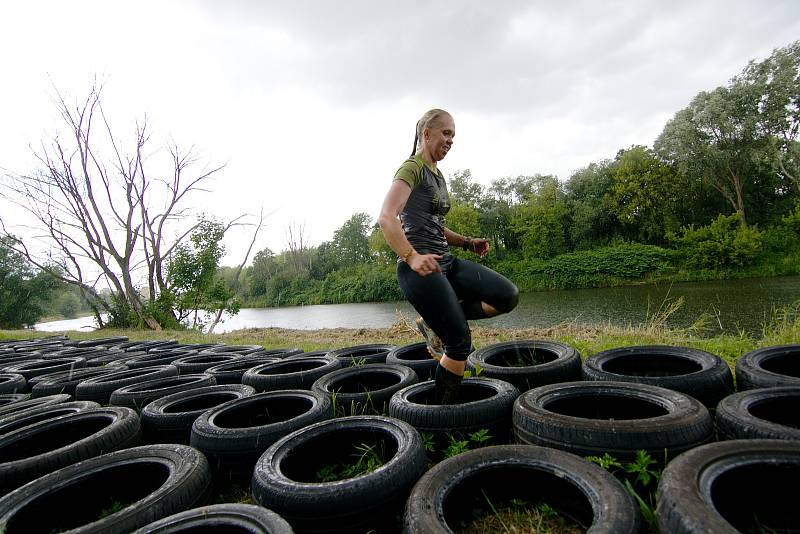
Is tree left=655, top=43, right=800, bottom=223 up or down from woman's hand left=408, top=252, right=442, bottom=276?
up

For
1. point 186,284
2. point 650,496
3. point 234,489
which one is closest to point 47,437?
point 234,489

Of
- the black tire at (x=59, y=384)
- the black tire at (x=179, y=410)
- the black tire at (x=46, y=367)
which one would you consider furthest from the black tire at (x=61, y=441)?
the black tire at (x=46, y=367)

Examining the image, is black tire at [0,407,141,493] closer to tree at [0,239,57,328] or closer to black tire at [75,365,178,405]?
black tire at [75,365,178,405]

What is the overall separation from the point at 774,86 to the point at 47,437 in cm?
4032

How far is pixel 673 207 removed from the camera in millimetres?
34812

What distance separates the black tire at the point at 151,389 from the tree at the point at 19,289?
42.1m

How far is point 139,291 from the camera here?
22.1 metres

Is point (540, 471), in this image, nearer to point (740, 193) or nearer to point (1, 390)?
point (1, 390)

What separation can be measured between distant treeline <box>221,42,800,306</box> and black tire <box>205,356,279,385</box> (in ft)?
83.4

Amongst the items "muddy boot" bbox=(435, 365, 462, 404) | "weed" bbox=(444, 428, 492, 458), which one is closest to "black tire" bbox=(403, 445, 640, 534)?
"weed" bbox=(444, 428, 492, 458)

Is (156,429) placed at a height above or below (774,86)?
below

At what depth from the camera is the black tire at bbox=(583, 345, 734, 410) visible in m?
2.77

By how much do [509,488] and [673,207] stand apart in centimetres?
4144

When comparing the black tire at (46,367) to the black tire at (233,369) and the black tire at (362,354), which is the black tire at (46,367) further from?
the black tire at (362,354)
